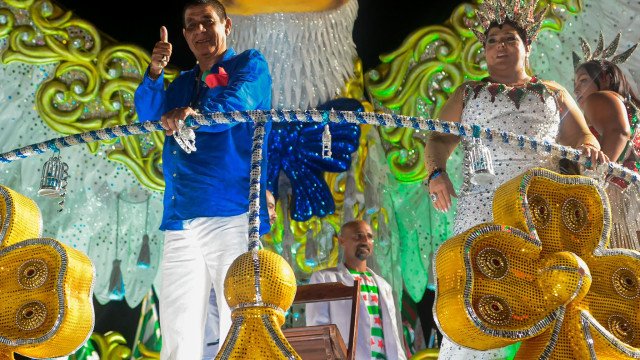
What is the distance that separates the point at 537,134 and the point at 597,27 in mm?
2127

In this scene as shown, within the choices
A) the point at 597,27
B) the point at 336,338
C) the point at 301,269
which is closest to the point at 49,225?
the point at 301,269

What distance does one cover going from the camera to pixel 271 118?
2.26m

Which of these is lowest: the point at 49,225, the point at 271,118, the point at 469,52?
the point at 271,118

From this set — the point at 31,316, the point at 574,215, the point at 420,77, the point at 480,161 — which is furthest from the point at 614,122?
the point at 31,316

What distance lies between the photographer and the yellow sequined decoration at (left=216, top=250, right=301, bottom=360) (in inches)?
77.7

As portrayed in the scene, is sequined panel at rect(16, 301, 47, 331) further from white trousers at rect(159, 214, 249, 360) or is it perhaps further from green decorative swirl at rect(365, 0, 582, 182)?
green decorative swirl at rect(365, 0, 582, 182)

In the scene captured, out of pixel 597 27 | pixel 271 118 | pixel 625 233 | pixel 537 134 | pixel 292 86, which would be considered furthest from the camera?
pixel 292 86

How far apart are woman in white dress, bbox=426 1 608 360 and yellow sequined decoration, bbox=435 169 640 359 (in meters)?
0.47

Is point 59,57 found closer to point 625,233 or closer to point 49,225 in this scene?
point 49,225

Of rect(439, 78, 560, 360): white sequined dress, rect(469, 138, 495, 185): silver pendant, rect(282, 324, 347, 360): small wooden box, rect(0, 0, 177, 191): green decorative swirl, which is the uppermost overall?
rect(0, 0, 177, 191): green decorative swirl

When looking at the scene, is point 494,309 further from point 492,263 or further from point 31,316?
point 31,316

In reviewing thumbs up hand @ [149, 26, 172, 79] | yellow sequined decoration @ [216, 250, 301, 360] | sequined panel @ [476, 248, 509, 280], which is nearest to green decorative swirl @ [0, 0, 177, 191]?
A: thumbs up hand @ [149, 26, 172, 79]

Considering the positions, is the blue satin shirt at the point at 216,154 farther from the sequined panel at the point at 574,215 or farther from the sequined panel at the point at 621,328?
the sequined panel at the point at 621,328

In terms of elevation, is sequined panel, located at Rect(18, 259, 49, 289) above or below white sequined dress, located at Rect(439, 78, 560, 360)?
below
